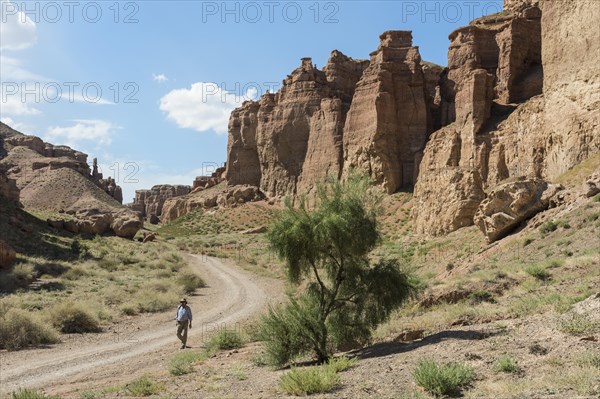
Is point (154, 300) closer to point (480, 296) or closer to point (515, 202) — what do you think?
→ point (480, 296)

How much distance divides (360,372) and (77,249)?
114ft

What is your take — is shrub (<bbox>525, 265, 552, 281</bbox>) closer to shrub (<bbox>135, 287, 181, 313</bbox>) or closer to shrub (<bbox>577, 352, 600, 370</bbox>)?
shrub (<bbox>577, 352, 600, 370</bbox>)

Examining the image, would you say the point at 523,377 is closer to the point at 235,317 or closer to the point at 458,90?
the point at 235,317

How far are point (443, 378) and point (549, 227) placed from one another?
49.1 feet

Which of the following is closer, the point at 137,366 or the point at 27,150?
the point at 137,366

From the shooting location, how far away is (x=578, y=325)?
377 inches

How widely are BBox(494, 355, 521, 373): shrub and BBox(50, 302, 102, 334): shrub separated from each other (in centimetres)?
1629

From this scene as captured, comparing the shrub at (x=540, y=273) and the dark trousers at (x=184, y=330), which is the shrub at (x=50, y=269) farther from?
the shrub at (x=540, y=273)

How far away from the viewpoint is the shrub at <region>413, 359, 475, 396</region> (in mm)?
7848

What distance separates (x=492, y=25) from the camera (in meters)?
53.0

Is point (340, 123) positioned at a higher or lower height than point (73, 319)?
higher

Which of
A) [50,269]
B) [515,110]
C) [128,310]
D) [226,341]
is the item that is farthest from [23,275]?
[515,110]

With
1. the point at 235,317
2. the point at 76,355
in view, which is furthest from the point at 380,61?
the point at 76,355

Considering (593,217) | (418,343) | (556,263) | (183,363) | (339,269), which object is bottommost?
(183,363)
